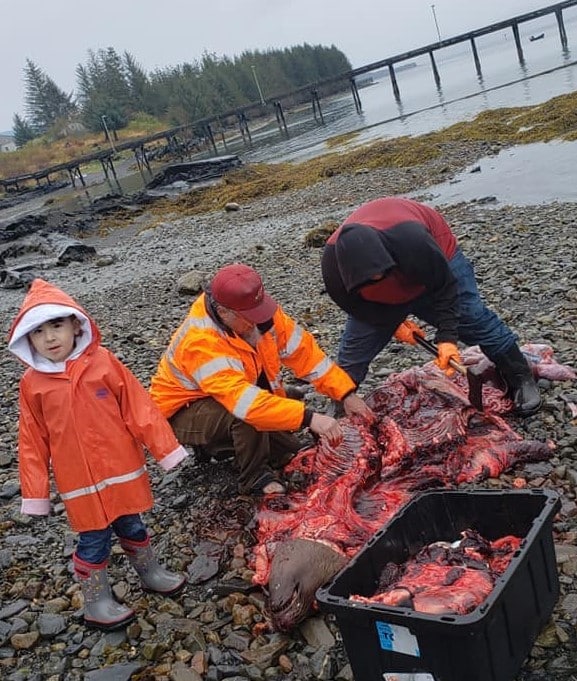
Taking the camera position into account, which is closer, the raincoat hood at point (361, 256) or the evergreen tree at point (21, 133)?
the raincoat hood at point (361, 256)

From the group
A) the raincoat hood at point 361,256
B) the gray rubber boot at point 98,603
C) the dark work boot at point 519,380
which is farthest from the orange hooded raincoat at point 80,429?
the dark work boot at point 519,380

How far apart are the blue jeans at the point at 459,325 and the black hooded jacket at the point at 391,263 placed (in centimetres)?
4

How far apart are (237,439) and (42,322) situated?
1.57 meters

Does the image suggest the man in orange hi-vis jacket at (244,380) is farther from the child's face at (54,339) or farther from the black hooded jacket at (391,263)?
the child's face at (54,339)

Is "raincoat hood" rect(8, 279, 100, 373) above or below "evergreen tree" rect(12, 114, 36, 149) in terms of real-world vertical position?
below

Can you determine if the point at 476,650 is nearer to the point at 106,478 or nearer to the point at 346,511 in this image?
the point at 346,511

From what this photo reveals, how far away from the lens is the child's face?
3244 mm

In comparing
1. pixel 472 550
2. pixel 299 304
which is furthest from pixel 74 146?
pixel 472 550

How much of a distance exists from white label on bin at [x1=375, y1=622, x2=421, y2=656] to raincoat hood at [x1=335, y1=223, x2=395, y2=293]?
6.75 feet

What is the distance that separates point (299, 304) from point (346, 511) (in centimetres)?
532

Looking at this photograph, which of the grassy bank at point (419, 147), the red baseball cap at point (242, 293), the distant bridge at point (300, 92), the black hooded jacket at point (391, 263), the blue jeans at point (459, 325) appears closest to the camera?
the red baseball cap at point (242, 293)

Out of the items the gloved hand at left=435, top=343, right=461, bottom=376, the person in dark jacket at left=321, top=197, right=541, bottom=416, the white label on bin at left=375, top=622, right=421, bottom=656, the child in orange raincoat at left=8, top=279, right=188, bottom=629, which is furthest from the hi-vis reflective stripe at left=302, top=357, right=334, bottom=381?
the white label on bin at left=375, top=622, right=421, bottom=656

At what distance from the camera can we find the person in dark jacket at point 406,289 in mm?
4074

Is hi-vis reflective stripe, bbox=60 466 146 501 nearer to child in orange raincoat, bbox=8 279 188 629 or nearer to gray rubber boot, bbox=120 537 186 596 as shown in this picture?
child in orange raincoat, bbox=8 279 188 629
